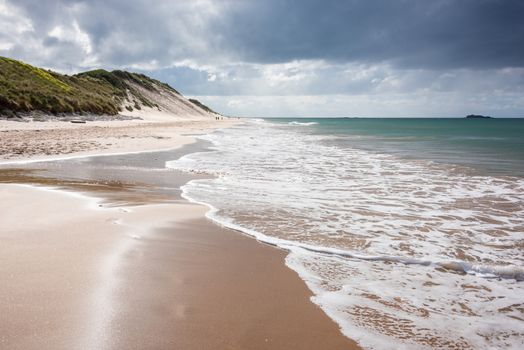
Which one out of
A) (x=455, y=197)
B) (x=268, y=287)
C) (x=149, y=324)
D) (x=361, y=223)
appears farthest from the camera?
(x=455, y=197)

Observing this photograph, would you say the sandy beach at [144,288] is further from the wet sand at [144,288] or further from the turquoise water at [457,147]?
the turquoise water at [457,147]

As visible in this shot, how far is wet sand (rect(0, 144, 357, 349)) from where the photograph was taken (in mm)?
2934

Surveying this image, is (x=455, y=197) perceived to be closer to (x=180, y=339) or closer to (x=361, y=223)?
(x=361, y=223)

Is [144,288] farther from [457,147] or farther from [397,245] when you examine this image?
[457,147]

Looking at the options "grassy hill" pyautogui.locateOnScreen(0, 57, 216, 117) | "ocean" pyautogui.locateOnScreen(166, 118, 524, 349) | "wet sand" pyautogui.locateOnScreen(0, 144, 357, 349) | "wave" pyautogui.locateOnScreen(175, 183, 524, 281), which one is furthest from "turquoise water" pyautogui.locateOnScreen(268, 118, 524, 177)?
"grassy hill" pyautogui.locateOnScreen(0, 57, 216, 117)

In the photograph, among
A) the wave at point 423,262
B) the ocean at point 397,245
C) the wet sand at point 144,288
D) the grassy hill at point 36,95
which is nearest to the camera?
the wet sand at point 144,288

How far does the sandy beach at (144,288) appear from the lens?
9.63ft

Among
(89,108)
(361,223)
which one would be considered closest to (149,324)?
(361,223)

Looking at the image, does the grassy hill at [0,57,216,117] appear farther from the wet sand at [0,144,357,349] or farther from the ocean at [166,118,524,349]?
the wet sand at [0,144,357,349]

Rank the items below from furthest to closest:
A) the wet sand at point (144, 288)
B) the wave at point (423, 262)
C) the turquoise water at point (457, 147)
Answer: the turquoise water at point (457, 147) → the wave at point (423, 262) → the wet sand at point (144, 288)

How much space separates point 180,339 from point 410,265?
3.14m

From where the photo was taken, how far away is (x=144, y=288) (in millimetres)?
3744

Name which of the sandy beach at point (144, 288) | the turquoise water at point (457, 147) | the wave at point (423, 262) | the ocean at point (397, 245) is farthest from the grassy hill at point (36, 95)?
the wave at point (423, 262)

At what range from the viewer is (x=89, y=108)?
1692 inches
